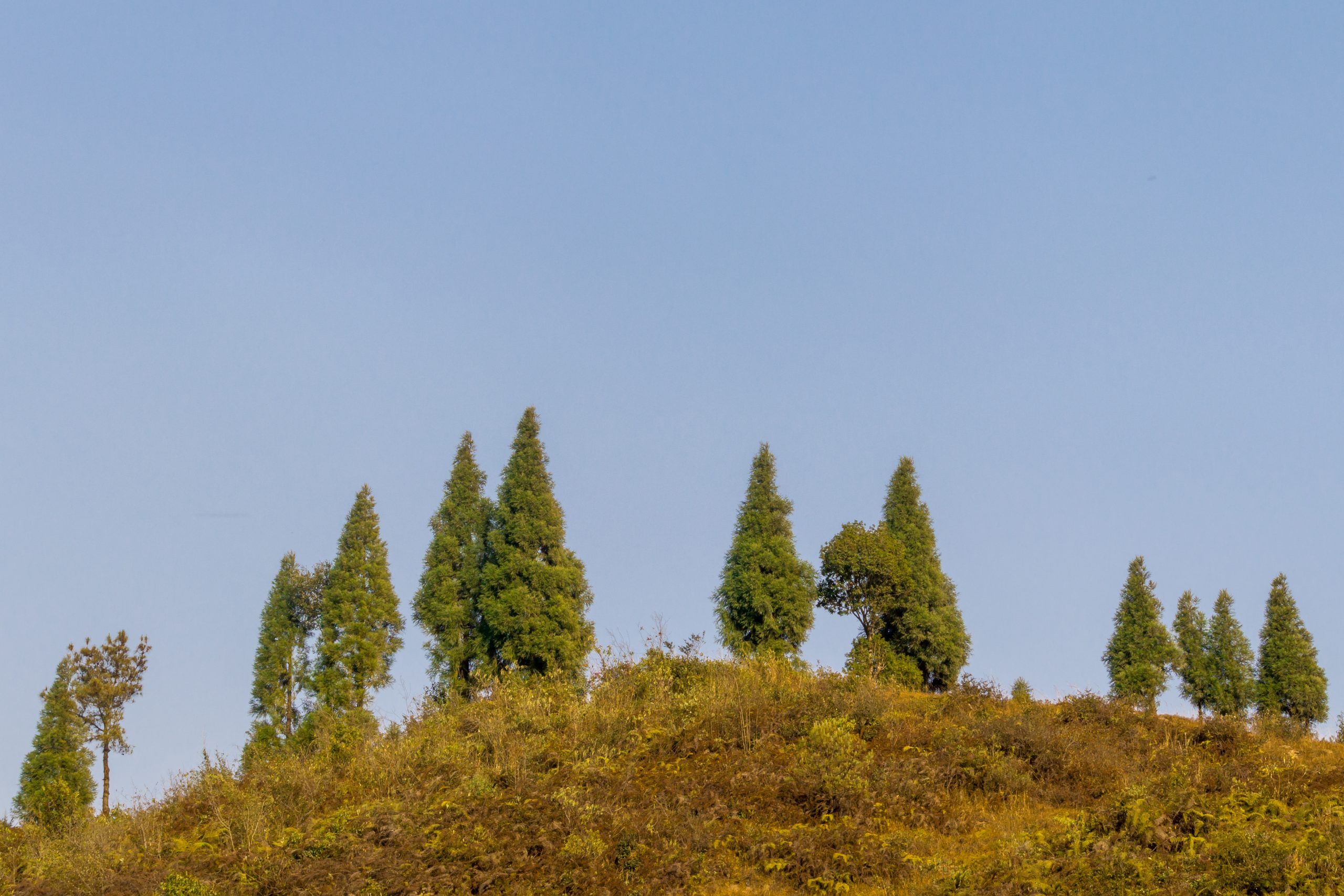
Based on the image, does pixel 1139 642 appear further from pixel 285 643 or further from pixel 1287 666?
pixel 285 643

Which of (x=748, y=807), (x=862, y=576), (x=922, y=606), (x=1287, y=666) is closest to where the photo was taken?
(x=748, y=807)

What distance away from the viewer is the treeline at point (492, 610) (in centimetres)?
3600

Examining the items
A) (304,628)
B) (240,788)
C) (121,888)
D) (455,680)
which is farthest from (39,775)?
(121,888)

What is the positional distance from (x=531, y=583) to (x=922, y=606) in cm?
1518

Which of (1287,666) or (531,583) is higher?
(531,583)

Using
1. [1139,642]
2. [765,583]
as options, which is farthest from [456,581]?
[1139,642]

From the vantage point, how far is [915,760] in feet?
49.7

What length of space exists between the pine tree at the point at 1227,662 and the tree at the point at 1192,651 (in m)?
0.19

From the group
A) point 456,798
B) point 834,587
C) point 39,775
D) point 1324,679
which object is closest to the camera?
point 456,798

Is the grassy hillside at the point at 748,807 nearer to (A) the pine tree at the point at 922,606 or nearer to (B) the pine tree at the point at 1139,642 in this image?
(A) the pine tree at the point at 922,606

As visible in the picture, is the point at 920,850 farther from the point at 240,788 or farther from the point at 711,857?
the point at 240,788

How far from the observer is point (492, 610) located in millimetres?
36250

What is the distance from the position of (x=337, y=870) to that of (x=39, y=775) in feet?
114

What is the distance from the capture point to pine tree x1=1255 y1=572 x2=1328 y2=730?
4541cm
